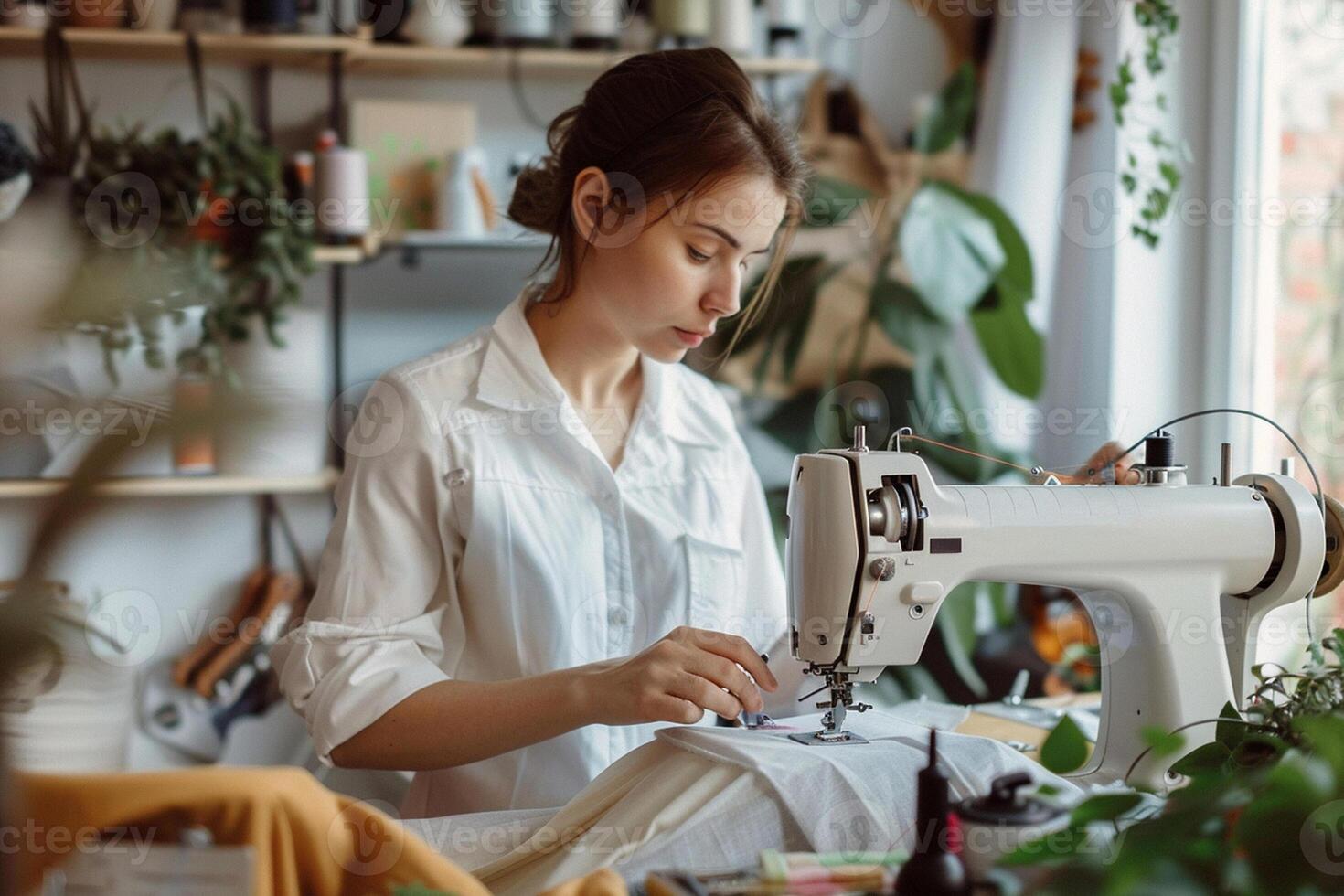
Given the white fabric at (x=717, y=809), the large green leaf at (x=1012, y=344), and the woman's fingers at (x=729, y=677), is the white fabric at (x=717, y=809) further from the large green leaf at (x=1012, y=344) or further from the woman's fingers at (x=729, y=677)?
the large green leaf at (x=1012, y=344)

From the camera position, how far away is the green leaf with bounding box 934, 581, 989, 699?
2574mm

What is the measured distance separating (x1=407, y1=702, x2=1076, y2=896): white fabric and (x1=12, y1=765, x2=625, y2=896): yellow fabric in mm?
151

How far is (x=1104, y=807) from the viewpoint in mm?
744

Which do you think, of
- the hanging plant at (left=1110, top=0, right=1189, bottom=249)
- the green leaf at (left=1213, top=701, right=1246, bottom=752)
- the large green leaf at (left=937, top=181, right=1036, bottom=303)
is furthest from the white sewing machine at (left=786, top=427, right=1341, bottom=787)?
Answer: the large green leaf at (left=937, top=181, right=1036, bottom=303)

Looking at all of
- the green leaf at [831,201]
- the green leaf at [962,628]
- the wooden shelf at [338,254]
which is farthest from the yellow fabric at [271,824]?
the green leaf at [831,201]

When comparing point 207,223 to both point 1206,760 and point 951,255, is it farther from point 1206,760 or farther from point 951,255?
point 1206,760

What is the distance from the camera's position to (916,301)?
2.71 metres

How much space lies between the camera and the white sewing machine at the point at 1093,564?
113 cm

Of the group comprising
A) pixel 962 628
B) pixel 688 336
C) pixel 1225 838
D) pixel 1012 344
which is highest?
pixel 688 336

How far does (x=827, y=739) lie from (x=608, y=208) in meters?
0.65

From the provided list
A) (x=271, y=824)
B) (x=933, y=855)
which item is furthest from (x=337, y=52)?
Result: (x=933, y=855)

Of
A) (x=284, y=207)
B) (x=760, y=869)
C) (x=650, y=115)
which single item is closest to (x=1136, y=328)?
(x=650, y=115)

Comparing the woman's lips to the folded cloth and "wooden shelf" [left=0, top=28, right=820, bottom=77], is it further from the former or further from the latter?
"wooden shelf" [left=0, top=28, right=820, bottom=77]

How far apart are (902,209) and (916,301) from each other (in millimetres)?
235
